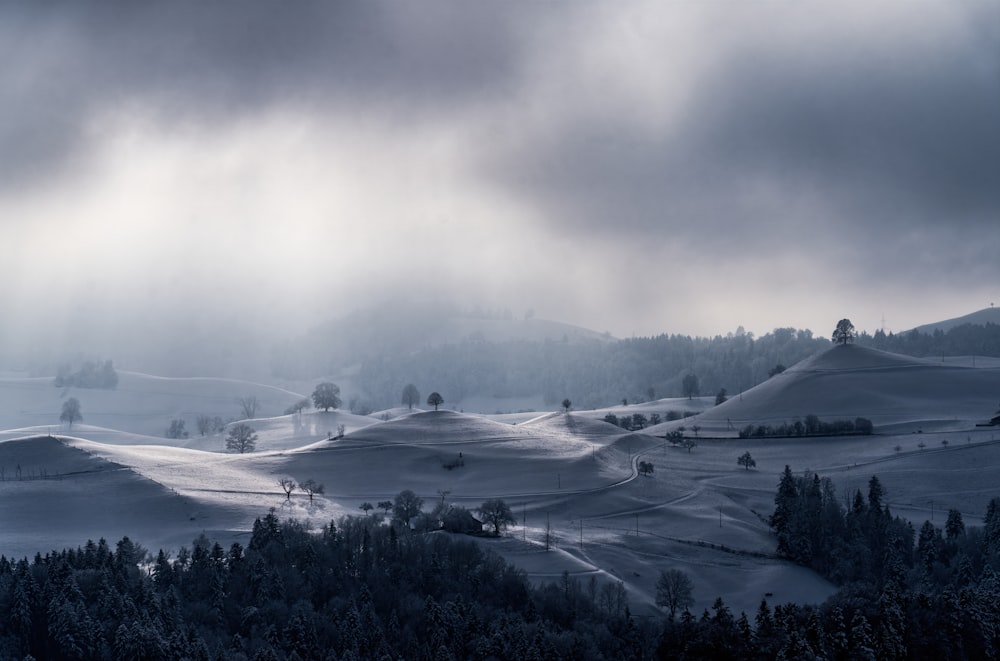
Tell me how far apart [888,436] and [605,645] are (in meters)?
99.0

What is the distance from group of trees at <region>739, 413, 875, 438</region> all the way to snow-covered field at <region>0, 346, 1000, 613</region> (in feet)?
10.4

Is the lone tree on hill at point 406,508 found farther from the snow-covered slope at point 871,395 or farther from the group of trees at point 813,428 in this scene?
the snow-covered slope at point 871,395

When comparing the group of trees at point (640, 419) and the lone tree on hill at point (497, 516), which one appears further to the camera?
the group of trees at point (640, 419)

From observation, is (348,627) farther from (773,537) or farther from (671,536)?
(773,537)

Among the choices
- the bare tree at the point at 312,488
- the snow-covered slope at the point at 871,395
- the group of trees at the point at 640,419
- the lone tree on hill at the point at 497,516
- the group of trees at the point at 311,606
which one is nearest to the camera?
the group of trees at the point at 311,606

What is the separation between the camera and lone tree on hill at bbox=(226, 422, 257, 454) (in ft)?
521

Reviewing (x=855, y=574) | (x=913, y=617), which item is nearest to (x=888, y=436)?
(x=855, y=574)

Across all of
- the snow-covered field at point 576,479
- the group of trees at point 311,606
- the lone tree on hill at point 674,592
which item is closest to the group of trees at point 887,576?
the snow-covered field at point 576,479

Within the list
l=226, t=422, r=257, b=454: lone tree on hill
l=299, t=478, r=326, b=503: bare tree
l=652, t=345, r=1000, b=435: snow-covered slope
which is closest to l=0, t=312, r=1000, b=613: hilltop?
l=652, t=345, r=1000, b=435: snow-covered slope

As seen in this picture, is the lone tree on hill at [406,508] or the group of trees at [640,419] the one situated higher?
the group of trees at [640,419]

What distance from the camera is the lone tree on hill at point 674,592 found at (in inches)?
2773

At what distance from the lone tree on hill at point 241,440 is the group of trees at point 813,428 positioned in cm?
8274

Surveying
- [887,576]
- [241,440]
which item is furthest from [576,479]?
[241,440]

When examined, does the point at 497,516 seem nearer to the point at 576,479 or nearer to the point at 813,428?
the point at 576,479
